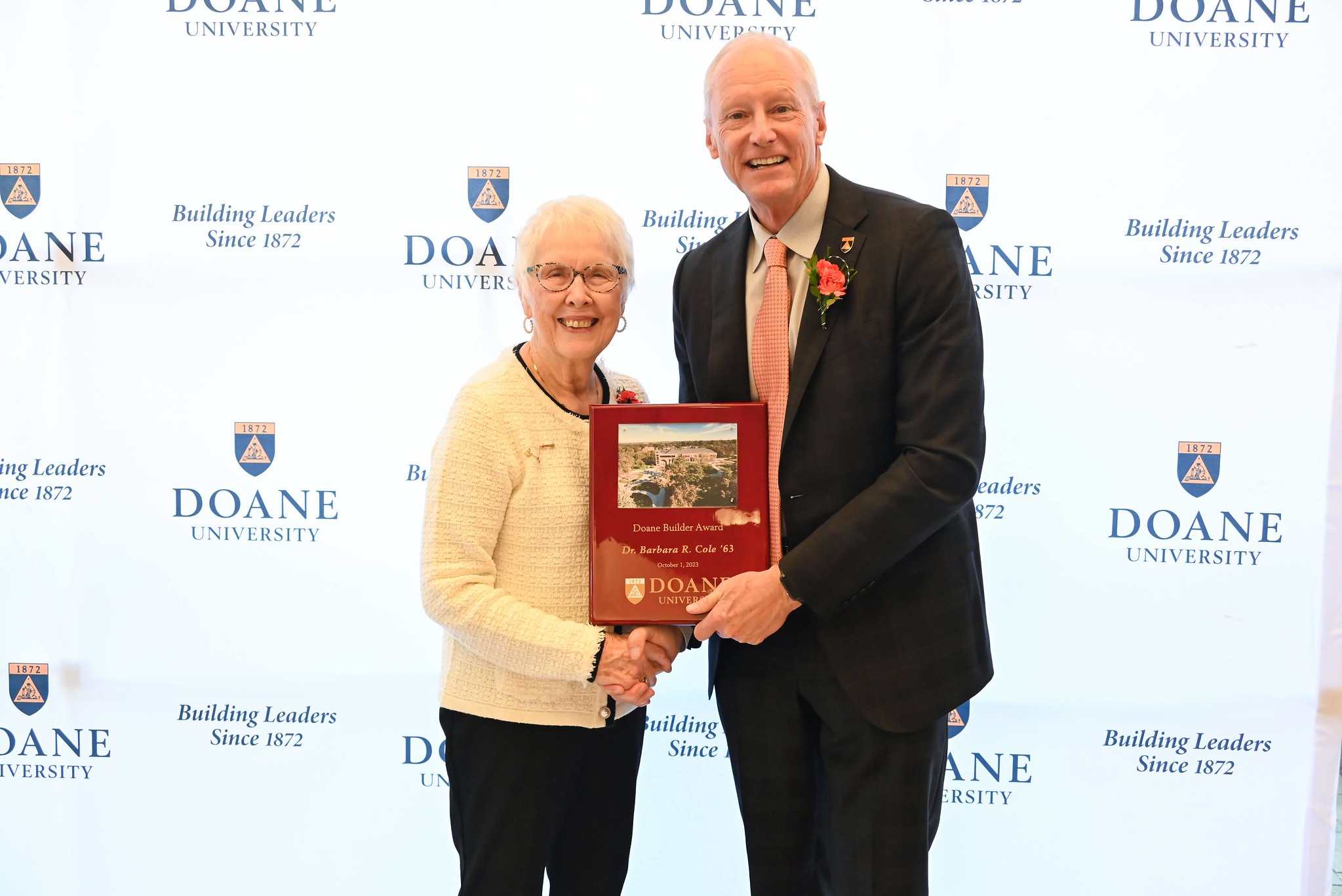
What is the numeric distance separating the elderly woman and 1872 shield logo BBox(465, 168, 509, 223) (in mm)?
978

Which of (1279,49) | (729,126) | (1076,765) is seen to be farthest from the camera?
(1076,765)

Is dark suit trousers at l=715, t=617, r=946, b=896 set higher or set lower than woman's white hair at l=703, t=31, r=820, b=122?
lower

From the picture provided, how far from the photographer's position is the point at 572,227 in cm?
179

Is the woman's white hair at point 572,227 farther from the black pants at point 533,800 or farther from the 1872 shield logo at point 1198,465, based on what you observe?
the 1872 shield logo at point 1198,465

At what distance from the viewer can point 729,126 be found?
71.5 inches

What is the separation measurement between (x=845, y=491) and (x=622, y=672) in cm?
53

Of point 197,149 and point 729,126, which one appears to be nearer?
point 729,126

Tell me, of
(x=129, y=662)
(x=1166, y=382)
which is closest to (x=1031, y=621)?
(x=1166, y=382)

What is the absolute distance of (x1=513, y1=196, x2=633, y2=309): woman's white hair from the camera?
1798 mm

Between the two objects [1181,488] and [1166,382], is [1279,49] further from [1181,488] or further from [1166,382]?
[1181,488]

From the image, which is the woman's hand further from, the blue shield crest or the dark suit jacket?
the blue shield crest

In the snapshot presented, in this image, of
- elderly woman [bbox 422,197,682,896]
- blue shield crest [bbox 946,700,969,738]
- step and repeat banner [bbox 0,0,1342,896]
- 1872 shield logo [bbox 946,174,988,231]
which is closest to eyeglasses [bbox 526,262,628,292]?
elderly woman [bbox 422,197,682,896]

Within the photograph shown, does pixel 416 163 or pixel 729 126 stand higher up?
pixel 416 163

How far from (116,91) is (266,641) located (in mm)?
1662
